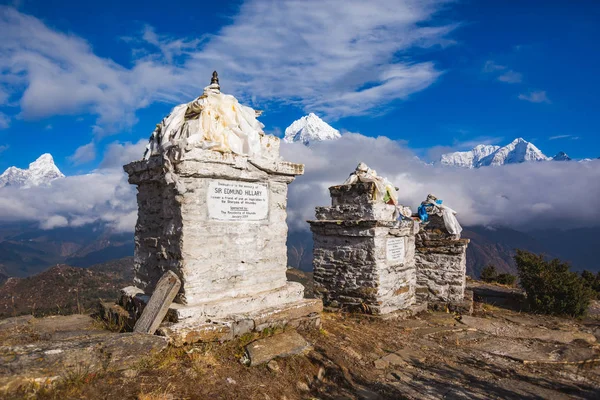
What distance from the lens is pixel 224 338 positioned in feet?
13.9

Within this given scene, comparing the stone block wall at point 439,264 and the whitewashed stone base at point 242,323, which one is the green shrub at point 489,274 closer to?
the stone block wall at point 439,264

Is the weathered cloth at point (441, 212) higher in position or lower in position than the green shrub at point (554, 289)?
higher

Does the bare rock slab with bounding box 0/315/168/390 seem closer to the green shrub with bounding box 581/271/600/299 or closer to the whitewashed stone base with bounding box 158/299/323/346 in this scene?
the whitewashed stone base with bounding box 158/299/323/346

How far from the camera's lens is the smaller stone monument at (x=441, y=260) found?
348 inches

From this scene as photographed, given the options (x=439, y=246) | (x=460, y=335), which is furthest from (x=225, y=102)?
(x=439, y=246)

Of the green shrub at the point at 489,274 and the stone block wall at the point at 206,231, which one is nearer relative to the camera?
the stone block wall at the point at 206,231

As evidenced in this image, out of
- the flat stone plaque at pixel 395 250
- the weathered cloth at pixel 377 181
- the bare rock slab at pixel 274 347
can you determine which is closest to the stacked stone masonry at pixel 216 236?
the bare rock slab at pixel 274 347

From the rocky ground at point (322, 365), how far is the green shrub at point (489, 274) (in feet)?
32.2

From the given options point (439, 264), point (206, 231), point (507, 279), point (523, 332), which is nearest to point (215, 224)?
point (206, 231)

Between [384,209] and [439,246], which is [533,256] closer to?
[439,246]

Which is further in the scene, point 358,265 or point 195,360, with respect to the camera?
point 358,265

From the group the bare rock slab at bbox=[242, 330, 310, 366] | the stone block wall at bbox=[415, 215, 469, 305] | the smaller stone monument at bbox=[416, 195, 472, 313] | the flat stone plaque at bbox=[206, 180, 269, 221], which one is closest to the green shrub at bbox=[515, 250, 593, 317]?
the smaller stone monument at bbox=[416, 195, 472, 313]

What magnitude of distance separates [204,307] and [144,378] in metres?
1.12

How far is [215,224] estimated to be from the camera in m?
4.63
